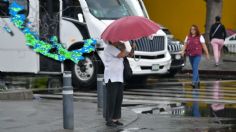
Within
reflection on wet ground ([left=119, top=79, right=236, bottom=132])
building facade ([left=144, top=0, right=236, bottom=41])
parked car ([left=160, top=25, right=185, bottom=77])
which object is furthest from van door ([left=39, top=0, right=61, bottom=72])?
building facade ([left=144, top=0, right=236, bottom=41])

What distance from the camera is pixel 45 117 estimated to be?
12750 millimetres

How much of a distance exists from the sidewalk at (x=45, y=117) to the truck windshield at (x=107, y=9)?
Result: 4199 mm

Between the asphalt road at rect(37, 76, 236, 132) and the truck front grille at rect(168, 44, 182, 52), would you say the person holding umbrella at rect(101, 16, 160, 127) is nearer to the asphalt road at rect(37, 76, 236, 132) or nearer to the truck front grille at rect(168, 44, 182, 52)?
the asphalt road at rect(37, 76, 236, 132)

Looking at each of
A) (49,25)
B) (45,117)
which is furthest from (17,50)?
(45,117)

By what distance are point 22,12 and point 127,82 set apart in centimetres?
376

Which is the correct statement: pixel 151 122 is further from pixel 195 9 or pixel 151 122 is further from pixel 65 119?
pixel 195 9

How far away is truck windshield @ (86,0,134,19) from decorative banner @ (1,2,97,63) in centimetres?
83

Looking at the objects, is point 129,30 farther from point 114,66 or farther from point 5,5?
point 5,5

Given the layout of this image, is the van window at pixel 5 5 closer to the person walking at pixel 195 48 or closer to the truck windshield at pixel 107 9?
the truck windshield at pixel 107 9

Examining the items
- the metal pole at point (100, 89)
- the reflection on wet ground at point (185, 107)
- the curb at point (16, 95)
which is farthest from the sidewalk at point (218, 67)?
the metal pole at point (100, 89)

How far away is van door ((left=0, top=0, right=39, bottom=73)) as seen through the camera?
63.8ft

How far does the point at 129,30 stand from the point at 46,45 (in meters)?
8.40

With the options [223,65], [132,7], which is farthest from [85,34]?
[223,65]

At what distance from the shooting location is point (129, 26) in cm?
1125
